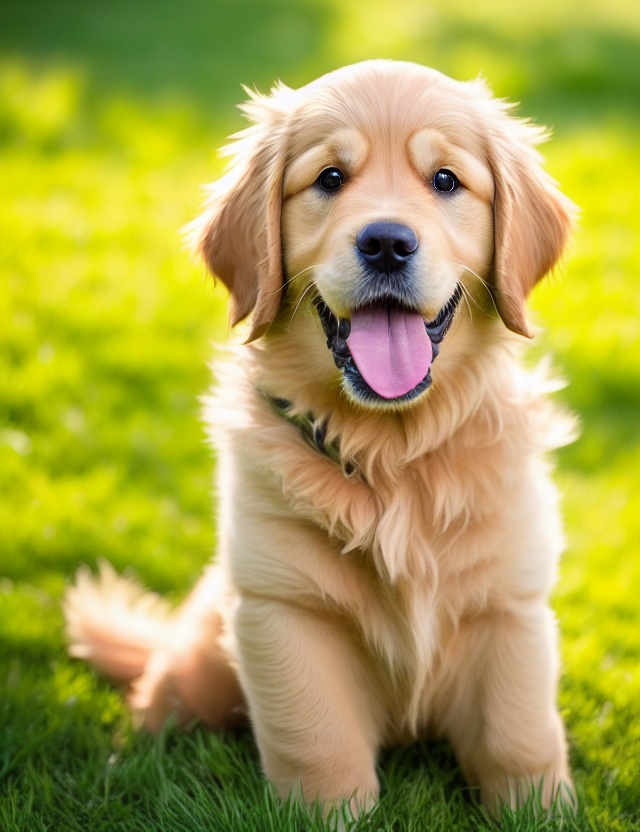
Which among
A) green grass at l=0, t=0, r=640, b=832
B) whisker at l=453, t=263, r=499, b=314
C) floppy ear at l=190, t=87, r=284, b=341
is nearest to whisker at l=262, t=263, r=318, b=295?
floppy ear at l=190, t=87, r=284, b=341

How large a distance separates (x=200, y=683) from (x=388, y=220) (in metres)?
1.43

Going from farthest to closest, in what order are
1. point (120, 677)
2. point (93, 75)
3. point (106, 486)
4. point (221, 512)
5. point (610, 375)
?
1. point (93, 75)
2. point (610, 375)
3. point (106, 486)
4. point (120, 677)
5. point (221, 512)

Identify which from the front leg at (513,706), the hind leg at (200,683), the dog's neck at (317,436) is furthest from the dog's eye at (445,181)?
the hind leg at (200,683)

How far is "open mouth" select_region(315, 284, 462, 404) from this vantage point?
2529mm

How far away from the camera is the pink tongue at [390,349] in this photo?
8.29ft

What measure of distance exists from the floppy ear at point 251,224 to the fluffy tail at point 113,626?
1090mm

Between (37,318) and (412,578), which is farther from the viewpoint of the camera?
(37,318)

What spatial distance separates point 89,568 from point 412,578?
5.02ft

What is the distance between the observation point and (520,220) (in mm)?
2738

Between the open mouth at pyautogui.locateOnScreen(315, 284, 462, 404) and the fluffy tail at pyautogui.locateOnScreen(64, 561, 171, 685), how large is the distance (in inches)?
48.5

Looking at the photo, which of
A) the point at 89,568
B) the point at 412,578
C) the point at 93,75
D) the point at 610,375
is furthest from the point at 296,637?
the point at 93,75

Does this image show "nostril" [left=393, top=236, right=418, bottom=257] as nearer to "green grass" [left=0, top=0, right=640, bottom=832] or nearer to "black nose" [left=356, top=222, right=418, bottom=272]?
"black nose" [left=356, top=222, right=418, bottom=272]

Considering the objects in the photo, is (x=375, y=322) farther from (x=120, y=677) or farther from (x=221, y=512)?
(x=120, y=677)

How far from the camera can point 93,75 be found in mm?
8406
